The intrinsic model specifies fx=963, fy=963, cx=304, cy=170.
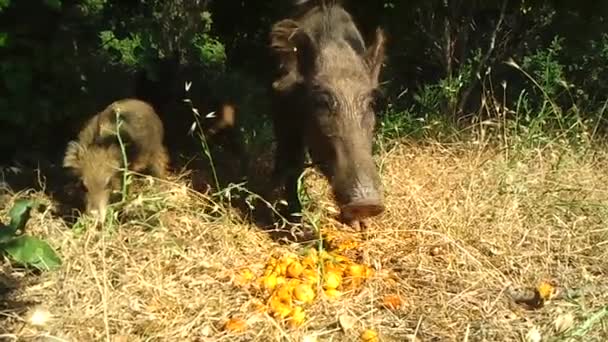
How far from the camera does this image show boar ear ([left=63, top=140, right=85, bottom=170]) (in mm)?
5621

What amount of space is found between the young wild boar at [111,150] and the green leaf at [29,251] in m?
0.71

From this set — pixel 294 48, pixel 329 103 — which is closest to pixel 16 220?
pixel 329 103

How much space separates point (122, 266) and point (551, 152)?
9.89 ft

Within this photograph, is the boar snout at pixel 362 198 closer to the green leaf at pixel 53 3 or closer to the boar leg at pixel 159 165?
the boar leg at pixel 159 165

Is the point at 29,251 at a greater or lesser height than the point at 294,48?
lesser

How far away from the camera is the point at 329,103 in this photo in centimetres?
513

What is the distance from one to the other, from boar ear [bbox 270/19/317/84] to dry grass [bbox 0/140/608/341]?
2.90ft

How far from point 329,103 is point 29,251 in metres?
1.75

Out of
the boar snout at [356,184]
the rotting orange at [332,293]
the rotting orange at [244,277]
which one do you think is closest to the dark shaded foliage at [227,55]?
the boar snout at [356,184]

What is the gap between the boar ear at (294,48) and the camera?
534cm

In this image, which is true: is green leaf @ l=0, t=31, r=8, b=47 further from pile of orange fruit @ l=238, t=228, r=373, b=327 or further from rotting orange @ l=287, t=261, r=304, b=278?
rotting orange @ l=287, t=261, r=304, b=278

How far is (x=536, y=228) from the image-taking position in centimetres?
546

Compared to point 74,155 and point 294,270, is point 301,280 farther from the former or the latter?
point 74,155

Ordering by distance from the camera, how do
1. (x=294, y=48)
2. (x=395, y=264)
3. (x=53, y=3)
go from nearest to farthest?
(x=395, y=264)
(x=53, y=3)
(x=294, y=48)
